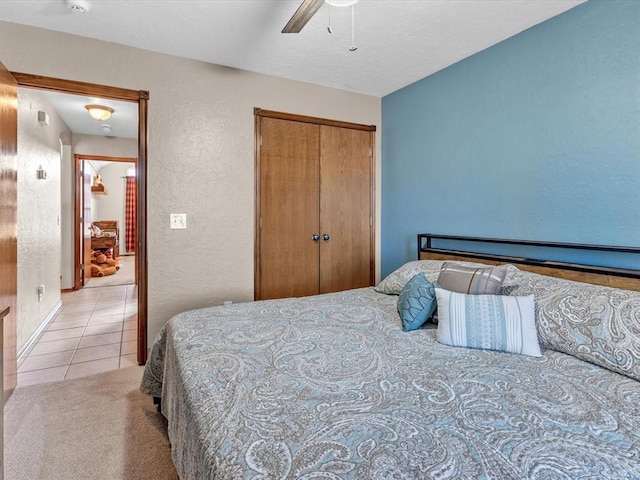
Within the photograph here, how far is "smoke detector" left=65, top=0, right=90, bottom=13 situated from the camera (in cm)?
203

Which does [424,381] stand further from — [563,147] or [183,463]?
[563,147]

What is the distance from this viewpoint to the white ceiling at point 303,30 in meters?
2.08

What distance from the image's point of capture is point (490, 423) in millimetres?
940

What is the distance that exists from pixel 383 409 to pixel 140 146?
263 cm

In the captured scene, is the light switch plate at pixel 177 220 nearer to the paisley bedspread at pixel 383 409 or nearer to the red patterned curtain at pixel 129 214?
the paisley bedspread at pixel 383 409

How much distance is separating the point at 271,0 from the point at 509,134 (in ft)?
5.91

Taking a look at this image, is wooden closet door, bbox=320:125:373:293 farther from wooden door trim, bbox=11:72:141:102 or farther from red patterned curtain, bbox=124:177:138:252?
red patterned curtain, bbox=124:177:138:252

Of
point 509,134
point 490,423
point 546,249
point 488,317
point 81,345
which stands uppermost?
point 509,134

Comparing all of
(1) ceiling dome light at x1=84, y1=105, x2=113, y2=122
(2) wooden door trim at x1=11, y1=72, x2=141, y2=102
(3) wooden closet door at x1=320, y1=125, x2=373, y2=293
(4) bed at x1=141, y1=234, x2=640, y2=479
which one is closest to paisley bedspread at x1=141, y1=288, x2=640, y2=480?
(4) bed at x1=141, y1=234, x2=640, y2=479

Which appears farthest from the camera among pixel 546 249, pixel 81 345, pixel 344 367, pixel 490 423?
pixel 81 345

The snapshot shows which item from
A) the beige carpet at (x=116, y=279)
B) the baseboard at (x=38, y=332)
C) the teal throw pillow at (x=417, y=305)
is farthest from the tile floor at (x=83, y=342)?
the teal throw pillow at (x=417, y=305)

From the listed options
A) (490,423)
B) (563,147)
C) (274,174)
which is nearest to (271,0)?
(274,174)

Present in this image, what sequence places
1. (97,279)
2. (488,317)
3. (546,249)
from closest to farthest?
1. (488,317)
2. (546,249)
3. (97,279)

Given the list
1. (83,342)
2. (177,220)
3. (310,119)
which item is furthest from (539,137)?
(83,342)
